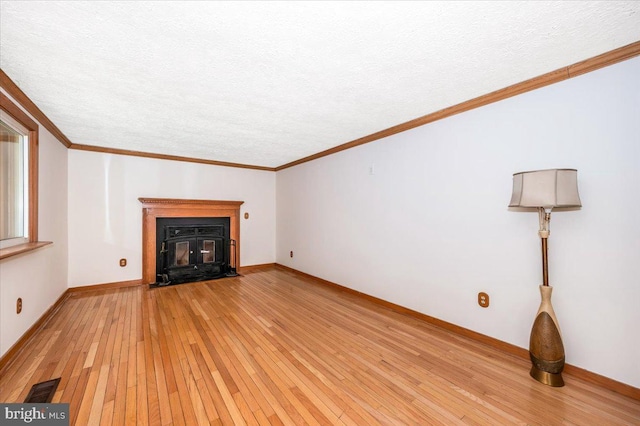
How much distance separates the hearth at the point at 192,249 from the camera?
14.5ft

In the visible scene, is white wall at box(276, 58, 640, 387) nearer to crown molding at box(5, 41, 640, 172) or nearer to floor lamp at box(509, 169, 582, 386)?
crown molding at box(5, 41, 640, 172)

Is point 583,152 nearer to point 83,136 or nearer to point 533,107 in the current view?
point 533,107

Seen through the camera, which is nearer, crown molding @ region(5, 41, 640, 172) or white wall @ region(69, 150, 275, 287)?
crown molding @ region(5, 41, 640, 172)

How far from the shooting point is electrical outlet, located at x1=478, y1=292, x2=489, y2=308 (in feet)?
7.65

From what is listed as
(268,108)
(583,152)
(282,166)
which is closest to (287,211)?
(282,166)

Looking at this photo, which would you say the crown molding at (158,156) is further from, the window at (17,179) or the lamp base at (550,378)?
the lamp base at (550,378)

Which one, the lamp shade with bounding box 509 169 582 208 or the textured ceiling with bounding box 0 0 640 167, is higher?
the textured ceiling with bounding box 0 0 640 167

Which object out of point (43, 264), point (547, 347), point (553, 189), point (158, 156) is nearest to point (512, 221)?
point (553, 189)

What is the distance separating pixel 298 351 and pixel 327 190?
8.49 ft

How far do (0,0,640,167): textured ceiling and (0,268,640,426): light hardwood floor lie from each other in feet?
7.24

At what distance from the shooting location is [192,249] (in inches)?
185

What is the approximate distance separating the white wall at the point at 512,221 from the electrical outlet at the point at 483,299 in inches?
2.1

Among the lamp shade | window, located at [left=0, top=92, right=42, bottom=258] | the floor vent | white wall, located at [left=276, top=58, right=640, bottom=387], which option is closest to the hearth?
window, located at [left=0, top=92, right=42, bottom=258]

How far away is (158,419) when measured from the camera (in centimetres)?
148
